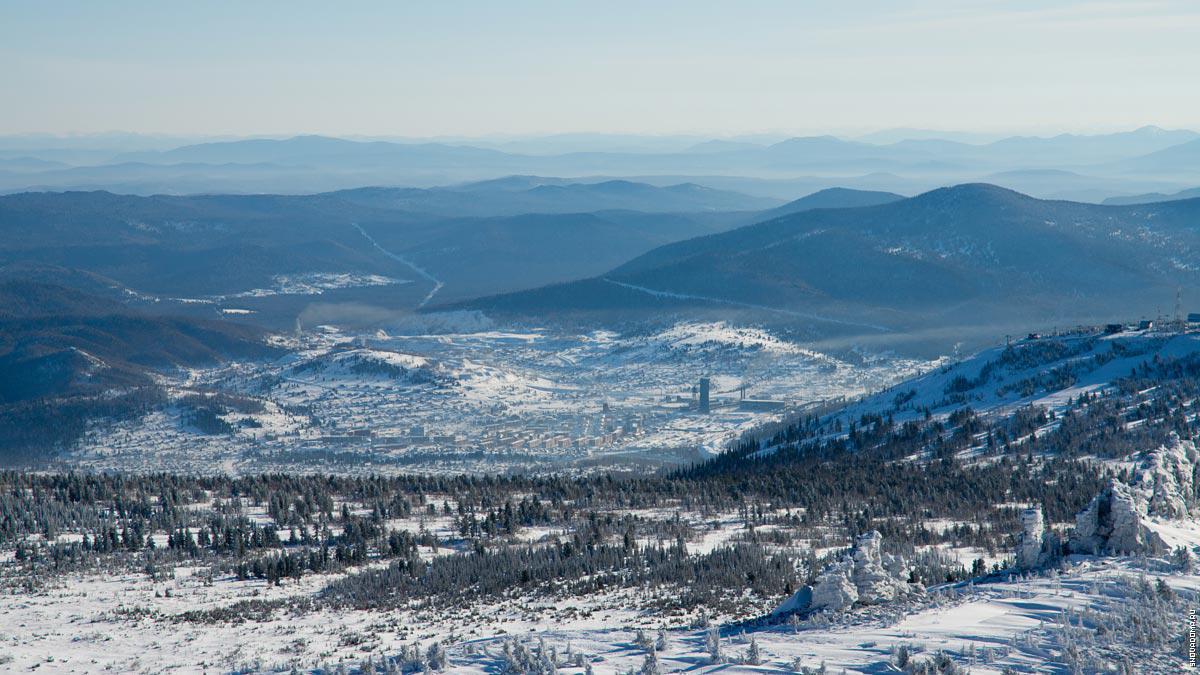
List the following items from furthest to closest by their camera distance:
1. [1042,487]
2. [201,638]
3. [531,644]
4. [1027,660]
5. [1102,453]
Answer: [1102,453], [1042,487], [201,638], [531,644], [1027,660]

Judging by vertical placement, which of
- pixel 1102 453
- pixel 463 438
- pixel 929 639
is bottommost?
pixel 463 438

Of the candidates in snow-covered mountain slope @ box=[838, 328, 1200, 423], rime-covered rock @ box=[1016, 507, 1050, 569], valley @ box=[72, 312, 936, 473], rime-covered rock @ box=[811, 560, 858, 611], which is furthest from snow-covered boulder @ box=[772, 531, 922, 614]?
valley @ box=[72, 312, 936, 473]

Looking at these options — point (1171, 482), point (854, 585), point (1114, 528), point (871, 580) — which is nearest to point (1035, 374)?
point (1171, 482)

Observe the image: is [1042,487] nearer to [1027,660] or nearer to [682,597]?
[682,597]

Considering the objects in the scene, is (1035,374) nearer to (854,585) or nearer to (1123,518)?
(1123,518)

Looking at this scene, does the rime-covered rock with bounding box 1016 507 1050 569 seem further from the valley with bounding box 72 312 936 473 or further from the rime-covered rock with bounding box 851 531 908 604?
the valley with bounding box 72 312 936 473

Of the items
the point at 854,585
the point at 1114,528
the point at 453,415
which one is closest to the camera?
the point at 854,585

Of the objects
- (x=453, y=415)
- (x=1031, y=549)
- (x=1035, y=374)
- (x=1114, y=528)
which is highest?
(x=1114, y=528)

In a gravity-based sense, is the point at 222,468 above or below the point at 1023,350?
below

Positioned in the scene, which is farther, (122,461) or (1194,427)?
(122,461)

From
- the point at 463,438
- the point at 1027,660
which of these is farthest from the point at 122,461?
the point at 1027,660

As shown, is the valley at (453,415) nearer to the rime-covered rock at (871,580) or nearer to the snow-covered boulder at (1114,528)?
Result: the snow-covered boulder at (1114,528)
